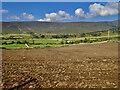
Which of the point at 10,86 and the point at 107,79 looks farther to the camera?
the point at 107,79

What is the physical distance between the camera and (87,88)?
4.53 meters

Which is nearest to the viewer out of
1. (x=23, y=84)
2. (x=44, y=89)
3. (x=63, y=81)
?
(x=44, y=89)

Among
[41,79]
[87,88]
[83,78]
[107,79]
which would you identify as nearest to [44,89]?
[41,79]

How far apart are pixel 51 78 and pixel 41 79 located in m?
0.48

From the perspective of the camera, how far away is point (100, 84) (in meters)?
4.86

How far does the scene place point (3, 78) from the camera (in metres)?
5.28

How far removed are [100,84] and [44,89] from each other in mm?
2327

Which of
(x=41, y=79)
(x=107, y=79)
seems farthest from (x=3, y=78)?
(x=107, y=79)

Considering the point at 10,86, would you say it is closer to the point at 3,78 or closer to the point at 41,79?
the point at 3,78

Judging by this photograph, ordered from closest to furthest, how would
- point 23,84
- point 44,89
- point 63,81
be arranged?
point 44,89, point 23,84, point 63,81

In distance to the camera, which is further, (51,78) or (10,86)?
(51,78)

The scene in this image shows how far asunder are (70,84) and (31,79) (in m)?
1.81

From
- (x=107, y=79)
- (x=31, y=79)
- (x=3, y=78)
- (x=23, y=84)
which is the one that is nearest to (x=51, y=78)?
(x=31, y=79)

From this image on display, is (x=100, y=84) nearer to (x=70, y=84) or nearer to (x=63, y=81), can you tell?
(x=70, y=84)
